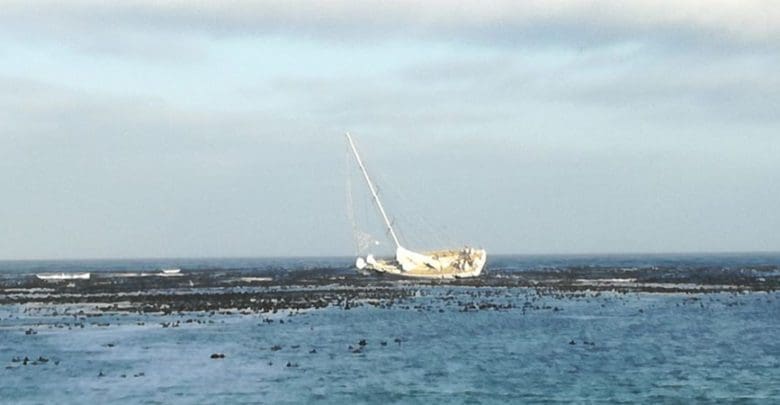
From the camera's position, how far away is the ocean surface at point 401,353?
36625 mm

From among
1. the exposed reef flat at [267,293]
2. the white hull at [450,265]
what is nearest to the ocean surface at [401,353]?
the exposed reef flat at [267,293]

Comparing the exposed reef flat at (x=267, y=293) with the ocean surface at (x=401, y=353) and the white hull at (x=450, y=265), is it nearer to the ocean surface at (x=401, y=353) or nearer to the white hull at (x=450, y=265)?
the white hull at (x=450, y=265)

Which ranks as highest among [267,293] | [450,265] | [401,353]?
[450,265]

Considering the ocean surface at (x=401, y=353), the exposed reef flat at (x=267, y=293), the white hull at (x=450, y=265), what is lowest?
the ocean surface at (x=401, y=353)

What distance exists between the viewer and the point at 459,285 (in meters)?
109

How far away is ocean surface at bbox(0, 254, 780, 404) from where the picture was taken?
36625 mm

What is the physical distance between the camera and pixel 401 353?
48.1m

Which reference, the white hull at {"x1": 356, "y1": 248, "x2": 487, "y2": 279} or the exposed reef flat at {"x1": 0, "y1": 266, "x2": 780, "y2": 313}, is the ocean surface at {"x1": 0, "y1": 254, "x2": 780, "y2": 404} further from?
the white hull at {"x1": 356, "y1": 248, "x2": 487, "y2": 279}

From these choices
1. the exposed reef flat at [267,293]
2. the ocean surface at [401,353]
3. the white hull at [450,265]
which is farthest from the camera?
the white hull at [450,265]

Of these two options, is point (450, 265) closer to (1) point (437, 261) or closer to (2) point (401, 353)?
(1) point (437, 261)

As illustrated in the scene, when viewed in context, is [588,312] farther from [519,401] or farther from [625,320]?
[519,401]

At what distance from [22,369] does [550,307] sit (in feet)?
140

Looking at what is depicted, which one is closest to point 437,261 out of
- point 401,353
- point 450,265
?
point 450,265

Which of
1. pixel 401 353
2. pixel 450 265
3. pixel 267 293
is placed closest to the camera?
pixel 401 353
